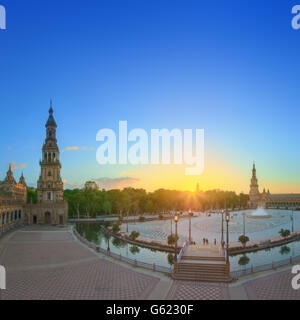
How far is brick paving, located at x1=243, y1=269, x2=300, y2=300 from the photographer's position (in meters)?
18.5

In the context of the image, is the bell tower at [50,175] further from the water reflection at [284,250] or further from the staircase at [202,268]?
the water reflection at [284,250]

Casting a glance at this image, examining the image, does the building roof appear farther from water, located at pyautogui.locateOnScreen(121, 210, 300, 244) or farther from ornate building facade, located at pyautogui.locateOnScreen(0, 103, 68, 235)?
water, located at pyautogui.locateOnScreen(121, 210, 300, 244)

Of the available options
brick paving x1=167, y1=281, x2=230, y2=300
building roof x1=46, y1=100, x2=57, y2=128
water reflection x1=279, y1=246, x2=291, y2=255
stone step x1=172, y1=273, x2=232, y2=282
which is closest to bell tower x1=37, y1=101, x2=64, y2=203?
building roof x1=46, y1=100, x2=57, y2=128

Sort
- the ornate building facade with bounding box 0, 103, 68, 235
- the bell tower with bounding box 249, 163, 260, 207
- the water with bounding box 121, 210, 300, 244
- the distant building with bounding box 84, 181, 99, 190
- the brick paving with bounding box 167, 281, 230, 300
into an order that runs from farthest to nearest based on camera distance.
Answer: the bell tower with bounding box 249, 163, 260, 207 < the distant building with bounding box 84, 181, 99, 190 < the ornate building facade with bounding box 0, 103, 68, 235 < the water with bounding box 121, 210, 300, 244 < the brick paving with bounding box 167, 281, 230, 300

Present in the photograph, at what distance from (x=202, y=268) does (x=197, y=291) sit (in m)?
4.23

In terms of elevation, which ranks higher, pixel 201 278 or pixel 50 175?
pixel 50 175

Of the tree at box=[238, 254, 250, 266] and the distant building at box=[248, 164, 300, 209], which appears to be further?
the distant building at box=[248, 164, 300, 209]

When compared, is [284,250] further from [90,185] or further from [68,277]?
[90,185]

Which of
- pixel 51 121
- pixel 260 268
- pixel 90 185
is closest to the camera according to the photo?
pixel 260 268

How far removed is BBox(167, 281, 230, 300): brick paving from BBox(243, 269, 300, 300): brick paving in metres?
1.85

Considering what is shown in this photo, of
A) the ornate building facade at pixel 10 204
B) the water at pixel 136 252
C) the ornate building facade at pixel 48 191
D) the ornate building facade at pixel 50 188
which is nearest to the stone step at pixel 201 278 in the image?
the water at pixel 136 252

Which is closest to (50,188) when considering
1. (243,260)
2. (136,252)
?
(136,252)

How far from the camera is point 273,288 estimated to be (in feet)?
65.7
